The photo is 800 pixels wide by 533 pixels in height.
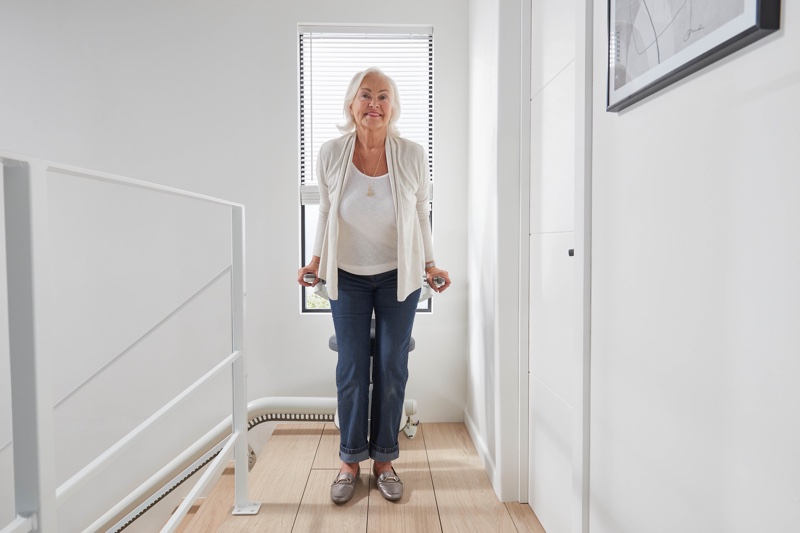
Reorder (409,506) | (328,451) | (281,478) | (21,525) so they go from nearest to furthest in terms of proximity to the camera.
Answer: (21,525) < (409,506) < (281,478) < (328,451)

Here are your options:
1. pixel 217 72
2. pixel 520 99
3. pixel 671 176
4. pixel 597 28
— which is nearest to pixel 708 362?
pixel 671 176

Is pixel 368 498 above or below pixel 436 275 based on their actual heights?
below

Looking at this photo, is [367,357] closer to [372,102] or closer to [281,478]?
[281,478]

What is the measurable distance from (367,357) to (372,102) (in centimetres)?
93

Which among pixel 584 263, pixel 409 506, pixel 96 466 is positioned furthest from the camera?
pixel 409 506

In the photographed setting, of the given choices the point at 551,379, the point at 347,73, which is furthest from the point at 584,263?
the point at 347,73

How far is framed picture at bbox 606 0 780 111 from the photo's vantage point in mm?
584

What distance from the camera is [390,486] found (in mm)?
1804

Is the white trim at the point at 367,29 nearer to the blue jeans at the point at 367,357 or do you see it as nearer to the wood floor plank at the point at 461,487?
the blue jeans at the point at 367,357

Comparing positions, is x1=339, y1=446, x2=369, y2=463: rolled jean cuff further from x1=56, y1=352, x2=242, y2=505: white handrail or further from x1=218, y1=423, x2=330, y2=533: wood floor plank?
x1=56, y1=352, x2=242, y2=505: white handrail

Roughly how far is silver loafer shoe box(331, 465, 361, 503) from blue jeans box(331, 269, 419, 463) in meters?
0.06

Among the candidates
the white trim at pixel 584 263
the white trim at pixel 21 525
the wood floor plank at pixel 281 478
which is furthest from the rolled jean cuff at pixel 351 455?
the white trim at pixel 21 525

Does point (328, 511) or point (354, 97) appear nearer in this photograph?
point (328, 511)

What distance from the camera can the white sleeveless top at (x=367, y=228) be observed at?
184 cm
